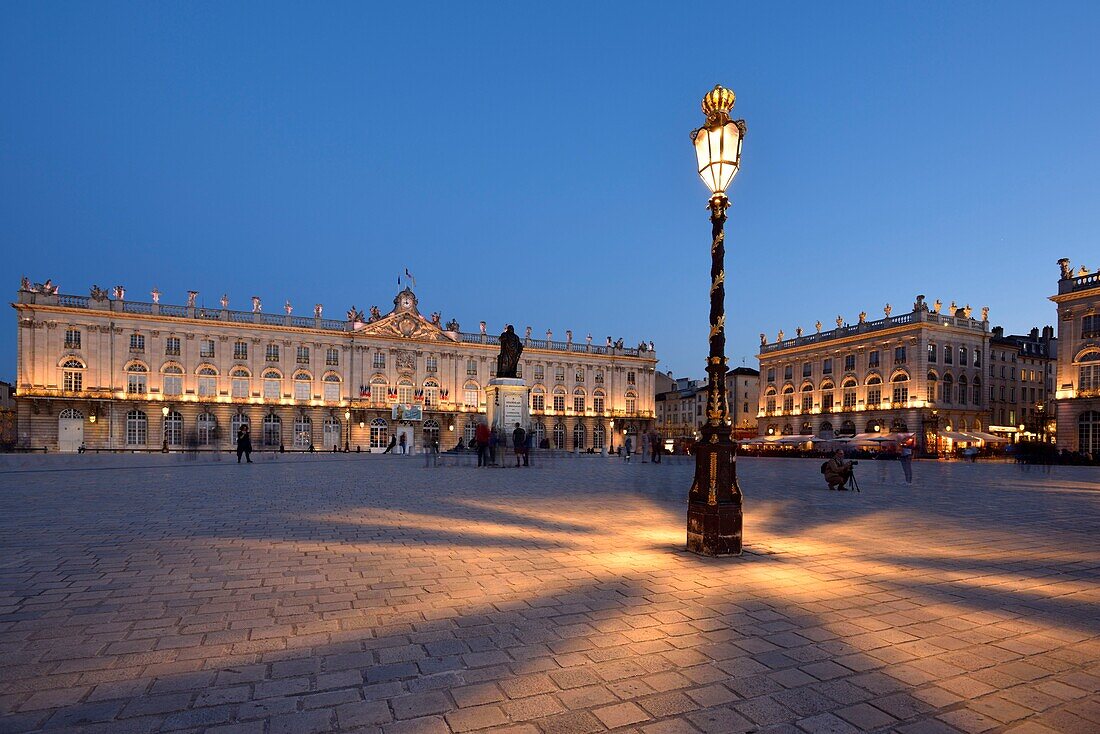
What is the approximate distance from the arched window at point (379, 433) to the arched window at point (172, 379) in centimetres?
1794

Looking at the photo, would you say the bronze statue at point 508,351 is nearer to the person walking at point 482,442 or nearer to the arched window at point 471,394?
the person walking at point 482,442

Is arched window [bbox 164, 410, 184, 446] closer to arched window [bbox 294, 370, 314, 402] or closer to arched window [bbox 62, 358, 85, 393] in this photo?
arched window [bbox 62, 358, 85, 393]

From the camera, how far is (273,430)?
59.4 metres

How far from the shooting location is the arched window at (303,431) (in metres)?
60.1

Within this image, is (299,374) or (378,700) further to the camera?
(299,374)

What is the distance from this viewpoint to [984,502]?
44.3 ft

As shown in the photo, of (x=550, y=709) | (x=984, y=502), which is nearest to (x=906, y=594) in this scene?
(x=550, y=709)

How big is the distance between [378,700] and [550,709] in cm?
92

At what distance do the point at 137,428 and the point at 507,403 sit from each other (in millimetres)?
44972

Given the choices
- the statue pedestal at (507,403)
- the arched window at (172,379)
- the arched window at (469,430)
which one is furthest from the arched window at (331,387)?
the statue pedestal at (507,403)

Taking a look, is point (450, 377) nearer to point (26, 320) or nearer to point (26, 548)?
point (26, 320)

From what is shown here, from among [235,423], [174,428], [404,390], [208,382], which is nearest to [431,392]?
[404,390]

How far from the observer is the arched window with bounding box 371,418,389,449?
63253mm

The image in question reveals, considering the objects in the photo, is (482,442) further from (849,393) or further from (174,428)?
(849,393)
